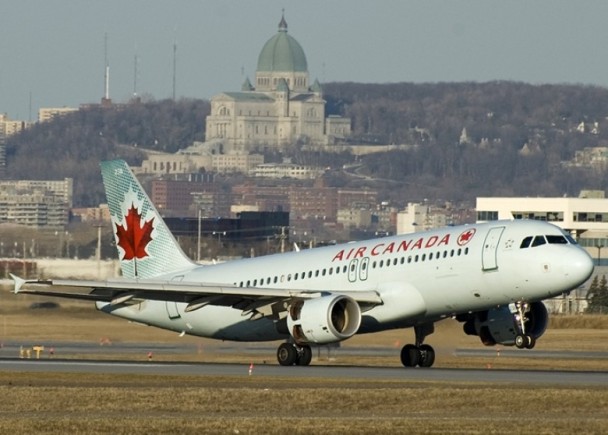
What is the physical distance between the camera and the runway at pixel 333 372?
5109 cm

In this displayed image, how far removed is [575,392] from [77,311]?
52536 millimetres

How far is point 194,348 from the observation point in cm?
7656

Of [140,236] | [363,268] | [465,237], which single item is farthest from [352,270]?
[140,236]

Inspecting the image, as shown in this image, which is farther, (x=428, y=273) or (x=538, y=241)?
(x=428, y=273)

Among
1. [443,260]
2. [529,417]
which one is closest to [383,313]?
[443,260]

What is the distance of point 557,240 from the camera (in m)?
55.9

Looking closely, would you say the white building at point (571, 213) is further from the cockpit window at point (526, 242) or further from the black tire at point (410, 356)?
the cockpit window at point (526, 242)

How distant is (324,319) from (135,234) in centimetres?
1249

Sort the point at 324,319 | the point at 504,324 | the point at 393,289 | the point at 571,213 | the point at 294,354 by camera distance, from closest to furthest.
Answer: the point at 324,319
the point at 393,289
the point at 504,324
the point at 294,354
the point at 571,213

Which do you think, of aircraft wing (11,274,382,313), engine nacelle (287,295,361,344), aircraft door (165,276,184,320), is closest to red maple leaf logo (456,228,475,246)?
aircraft wing (11,274,382,313)

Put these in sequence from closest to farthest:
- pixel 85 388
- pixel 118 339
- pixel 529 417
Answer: pixel 529 417
pixel 85 388
pixel 118 339

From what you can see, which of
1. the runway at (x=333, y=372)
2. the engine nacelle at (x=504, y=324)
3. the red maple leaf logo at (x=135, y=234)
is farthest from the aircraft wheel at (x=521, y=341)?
the red maple leaf logo at (x=135, y=234)

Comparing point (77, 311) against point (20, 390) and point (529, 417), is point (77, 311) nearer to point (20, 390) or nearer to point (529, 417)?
point (20, 390)

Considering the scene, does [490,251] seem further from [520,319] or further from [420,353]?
[420,353]
